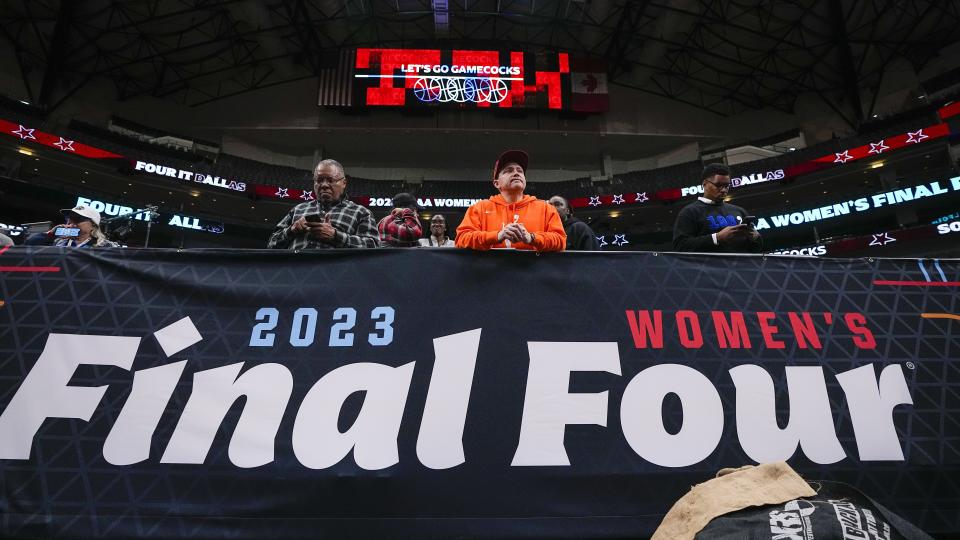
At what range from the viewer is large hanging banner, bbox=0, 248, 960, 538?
1596 millimetres

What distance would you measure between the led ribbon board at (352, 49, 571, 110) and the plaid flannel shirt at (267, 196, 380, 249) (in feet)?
53.5

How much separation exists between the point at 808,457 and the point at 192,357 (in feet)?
8.14

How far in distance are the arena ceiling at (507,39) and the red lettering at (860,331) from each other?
662 inches

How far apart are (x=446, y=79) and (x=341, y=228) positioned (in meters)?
17.2

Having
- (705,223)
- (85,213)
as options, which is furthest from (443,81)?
(705,223)

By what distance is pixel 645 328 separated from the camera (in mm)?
1882

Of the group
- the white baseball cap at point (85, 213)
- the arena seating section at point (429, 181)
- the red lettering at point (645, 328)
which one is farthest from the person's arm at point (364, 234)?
the arena seating section at point (429, 181)

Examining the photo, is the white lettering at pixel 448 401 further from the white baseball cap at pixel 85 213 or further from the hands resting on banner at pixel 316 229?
the white baseball cap at pixel 85 213

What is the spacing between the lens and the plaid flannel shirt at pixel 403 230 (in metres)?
3.05

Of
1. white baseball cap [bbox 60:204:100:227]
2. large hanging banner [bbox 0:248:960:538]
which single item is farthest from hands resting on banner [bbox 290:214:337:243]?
white baseball cap [bbox 60:204:100:227]

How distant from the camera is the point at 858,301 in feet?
6.49

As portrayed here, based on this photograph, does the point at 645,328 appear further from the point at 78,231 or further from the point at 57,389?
the point at 78,231

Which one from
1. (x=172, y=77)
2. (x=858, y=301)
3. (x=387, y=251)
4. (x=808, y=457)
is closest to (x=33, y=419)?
(x=387, y=251)

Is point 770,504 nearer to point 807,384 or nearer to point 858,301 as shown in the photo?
point 807,384
